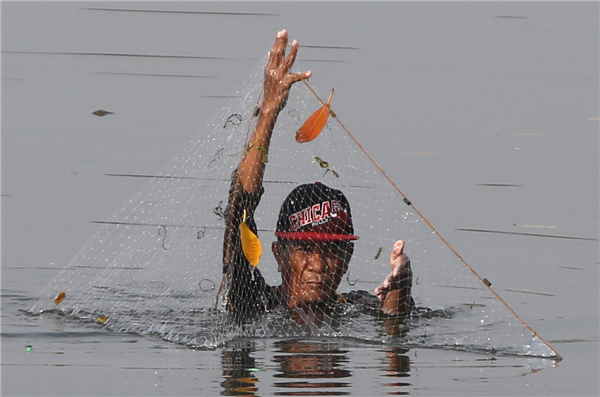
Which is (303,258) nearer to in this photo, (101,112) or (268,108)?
(268,108)

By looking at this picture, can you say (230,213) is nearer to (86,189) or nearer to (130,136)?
(86,189)

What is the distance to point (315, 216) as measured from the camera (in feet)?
28.4

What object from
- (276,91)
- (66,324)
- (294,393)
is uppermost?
(276,91)

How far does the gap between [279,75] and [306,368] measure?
6.35 ft

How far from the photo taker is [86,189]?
40.7 feet

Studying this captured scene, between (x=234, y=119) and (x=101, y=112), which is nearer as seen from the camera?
(x=234, y=119)

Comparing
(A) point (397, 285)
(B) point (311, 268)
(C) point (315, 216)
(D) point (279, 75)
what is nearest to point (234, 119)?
(D) point (279, 75)

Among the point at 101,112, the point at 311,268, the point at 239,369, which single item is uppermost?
the point at 101,112

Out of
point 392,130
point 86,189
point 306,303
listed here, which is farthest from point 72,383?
point 392,130

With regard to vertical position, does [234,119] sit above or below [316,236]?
above

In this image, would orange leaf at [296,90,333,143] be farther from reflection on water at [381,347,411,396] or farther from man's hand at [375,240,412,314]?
reflection on water at [381,347,411,396]

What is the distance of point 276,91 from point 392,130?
19.5 ft

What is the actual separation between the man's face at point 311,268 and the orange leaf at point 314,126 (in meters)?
0.78

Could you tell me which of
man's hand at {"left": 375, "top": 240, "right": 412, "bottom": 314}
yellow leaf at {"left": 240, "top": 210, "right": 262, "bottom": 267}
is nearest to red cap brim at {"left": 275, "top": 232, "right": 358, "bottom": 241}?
man's hand at {"left": 375, "top": 240, "right": 412, "bottom": 314}
